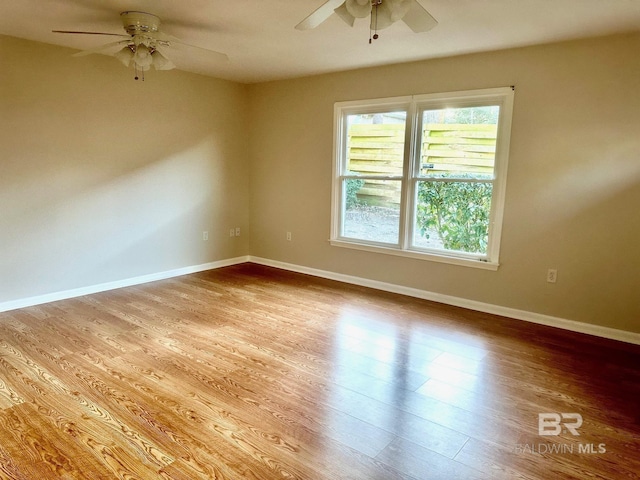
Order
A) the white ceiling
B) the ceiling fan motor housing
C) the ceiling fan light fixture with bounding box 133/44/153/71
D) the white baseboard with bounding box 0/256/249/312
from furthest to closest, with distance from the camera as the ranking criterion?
the white baseboard with bounding box 0/256/249/312, the ceiling fan light fixture with bounding box 133/44/153/71, the ceiling fan motor housing, the white ceiling

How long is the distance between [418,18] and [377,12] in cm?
24

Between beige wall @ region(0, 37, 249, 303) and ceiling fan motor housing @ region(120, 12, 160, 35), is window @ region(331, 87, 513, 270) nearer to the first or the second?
beige wall @ region(0, 37, 249, 303)

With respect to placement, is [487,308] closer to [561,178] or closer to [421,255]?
[421,255]

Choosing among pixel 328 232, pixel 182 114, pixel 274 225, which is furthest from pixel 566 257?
pixel 182 114

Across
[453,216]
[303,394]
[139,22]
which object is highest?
[139,22]

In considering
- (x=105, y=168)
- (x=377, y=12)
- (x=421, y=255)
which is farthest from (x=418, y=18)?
(x=105, y=168)

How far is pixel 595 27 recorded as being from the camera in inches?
118

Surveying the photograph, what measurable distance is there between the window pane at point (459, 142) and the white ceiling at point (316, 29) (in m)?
0.56

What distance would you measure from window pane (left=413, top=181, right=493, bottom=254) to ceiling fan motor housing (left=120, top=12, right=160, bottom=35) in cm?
277

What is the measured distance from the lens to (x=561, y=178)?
3.45 m

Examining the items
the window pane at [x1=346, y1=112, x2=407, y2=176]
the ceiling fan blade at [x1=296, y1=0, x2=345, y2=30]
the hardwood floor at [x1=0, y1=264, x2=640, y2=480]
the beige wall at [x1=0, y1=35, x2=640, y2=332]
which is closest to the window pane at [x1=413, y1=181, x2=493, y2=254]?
the beige wall at [x1=0, y1=35, x2=640, y2=332]

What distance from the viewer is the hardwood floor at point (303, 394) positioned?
6.10 ft

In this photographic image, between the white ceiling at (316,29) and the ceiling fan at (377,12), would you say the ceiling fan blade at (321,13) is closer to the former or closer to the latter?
the ceiling fan at (377,12)

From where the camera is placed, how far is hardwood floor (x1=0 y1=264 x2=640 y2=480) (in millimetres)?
1860
